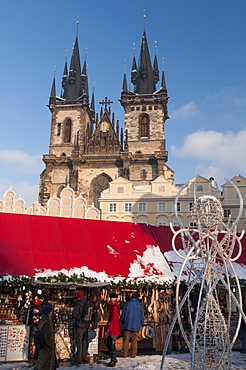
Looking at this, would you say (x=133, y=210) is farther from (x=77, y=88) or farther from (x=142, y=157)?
(x=77, y=88)

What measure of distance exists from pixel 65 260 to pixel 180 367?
377cm

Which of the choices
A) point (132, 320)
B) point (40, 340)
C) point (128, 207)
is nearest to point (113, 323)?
point (132, 320)

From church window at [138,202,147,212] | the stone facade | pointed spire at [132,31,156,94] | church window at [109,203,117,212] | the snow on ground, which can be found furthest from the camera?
pointed spire at [132,31,156,94]

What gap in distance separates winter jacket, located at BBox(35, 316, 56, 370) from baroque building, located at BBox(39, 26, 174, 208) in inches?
1204

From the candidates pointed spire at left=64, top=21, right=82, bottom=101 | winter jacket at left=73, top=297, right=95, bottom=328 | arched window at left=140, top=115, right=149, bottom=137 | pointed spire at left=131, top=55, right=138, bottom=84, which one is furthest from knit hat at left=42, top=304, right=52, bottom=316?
pointed spire at left=131, top=55, right=138, bottom=84

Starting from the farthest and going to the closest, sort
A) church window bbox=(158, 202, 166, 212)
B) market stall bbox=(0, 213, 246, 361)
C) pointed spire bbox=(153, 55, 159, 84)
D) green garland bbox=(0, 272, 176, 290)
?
pointed spire bbox=(153, 55, 159, 84) → church window bbox=(158, 202, 166, 212) → market stall bbox=(0, 213, 246, 361) → green garland bbox=(0, 272, 176, 290)

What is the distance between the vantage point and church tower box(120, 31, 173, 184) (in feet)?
122

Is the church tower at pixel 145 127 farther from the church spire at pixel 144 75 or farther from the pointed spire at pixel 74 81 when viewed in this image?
the pointed spire at pixel 74 81

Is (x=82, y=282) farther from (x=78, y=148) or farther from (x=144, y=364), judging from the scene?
→ (x=78, y=148)

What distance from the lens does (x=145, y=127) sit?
39.9 m

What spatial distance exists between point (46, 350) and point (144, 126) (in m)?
35.4

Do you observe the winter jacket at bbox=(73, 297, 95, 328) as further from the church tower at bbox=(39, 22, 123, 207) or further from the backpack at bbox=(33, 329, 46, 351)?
the church tower at bbox=(39, 22, 123, 207)

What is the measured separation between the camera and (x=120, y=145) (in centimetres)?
3981

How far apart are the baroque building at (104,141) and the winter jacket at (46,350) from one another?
100 feet
